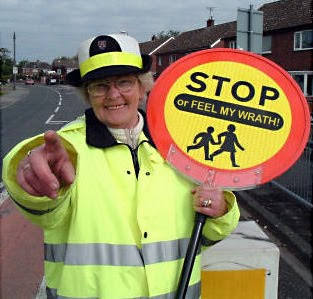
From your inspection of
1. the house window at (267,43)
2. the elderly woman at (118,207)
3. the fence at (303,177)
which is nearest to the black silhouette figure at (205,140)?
the elderly woman at (118,207)

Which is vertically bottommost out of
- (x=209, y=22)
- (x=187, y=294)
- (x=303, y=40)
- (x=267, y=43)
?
(x=187, y=294)

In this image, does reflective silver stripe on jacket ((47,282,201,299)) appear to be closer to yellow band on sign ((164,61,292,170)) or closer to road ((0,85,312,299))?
yellow band on sign ((164,61,292,170))

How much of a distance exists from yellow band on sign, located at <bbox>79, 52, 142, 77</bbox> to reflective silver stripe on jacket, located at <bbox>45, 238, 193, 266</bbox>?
2.17 ft

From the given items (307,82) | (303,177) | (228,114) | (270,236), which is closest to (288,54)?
(307,82)

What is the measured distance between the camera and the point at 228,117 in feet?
5.83

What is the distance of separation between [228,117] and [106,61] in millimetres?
510

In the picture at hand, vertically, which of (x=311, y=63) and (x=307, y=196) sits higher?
(x=311, y=63)

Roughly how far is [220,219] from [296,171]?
4735mm

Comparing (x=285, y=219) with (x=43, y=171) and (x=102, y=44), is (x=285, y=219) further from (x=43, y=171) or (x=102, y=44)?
(x=43, y=171)

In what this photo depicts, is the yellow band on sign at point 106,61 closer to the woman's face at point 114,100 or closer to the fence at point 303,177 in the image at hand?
the woman's face at point 114,100

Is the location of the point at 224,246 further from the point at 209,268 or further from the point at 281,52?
the point at 281,52

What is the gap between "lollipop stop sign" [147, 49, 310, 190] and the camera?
1762mm

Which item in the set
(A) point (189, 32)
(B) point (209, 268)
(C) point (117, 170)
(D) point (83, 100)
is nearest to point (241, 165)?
(C) point (117, 170)

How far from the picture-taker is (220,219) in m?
1.76
